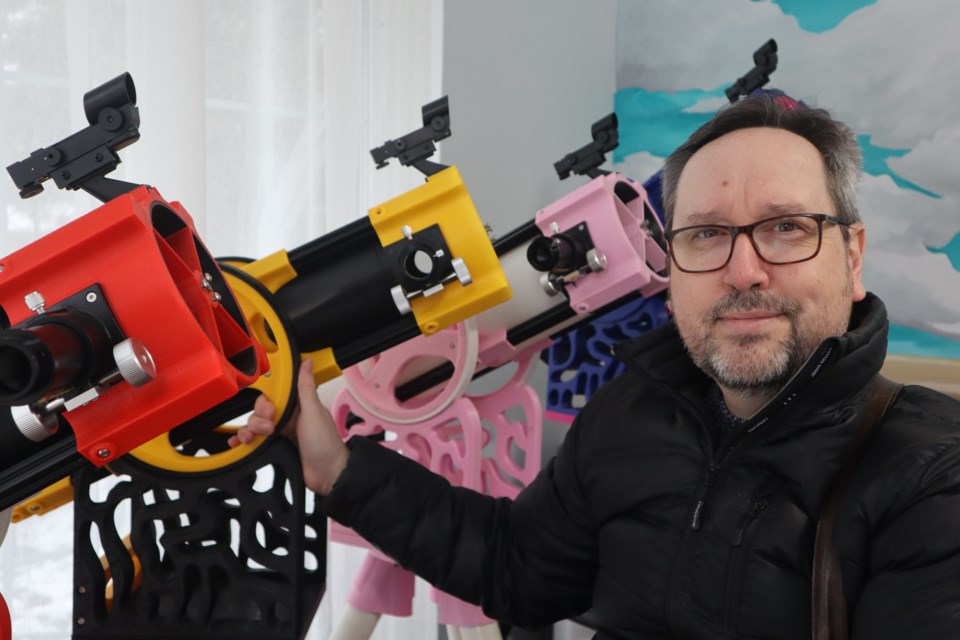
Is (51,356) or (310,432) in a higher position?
(51,356)

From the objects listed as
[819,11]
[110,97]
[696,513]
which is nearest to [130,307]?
[110,97]

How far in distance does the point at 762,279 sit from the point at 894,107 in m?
1.85

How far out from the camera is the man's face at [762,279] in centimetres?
112

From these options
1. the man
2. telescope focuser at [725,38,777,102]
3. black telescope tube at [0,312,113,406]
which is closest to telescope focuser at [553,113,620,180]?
telescope focuser at [725,38,777,102]

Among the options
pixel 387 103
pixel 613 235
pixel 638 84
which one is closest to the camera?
pixel 613 235

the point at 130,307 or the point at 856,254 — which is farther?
the point at 856,254

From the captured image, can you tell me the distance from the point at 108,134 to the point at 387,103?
5.33 ft

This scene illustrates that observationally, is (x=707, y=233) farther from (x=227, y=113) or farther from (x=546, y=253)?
(x=227, y=113)

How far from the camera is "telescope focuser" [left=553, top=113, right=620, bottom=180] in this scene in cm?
203

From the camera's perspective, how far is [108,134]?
89 cm

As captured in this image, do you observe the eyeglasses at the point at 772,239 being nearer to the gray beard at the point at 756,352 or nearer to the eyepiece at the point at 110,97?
the gray beard at the point at 756,352

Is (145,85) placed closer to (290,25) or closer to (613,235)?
(290,25)

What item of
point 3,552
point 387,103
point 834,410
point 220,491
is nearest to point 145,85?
point 387,103

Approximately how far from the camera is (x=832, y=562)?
100cm
